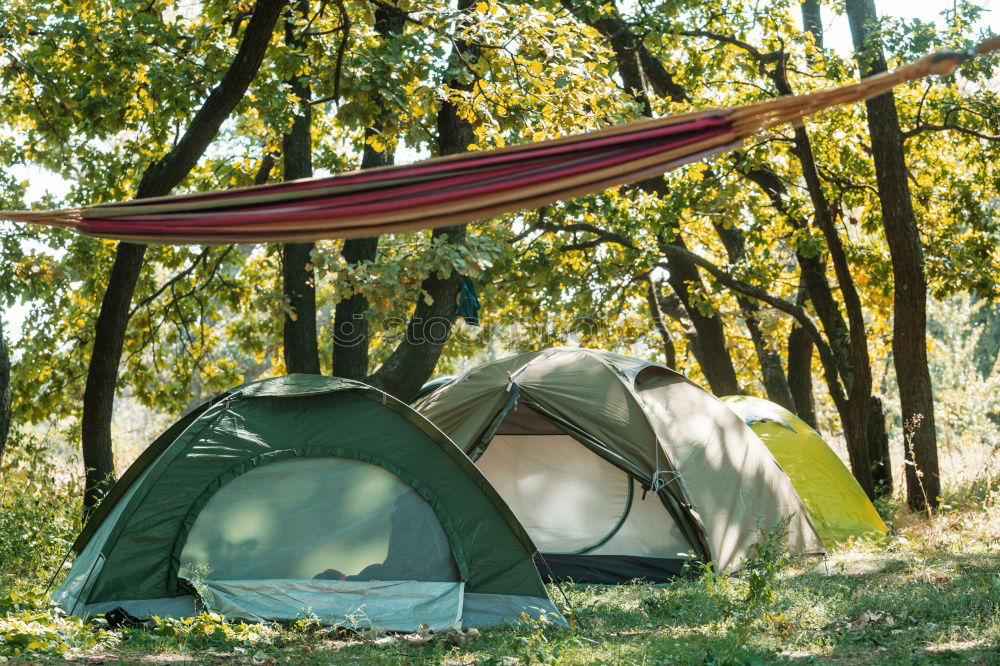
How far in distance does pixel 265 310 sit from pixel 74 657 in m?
4.25

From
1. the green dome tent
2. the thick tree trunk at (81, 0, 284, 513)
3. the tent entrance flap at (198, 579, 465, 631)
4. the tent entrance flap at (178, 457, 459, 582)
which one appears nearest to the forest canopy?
the thick tree trunk at (81, 0, 284, 513)

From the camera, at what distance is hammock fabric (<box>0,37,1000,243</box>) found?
3.04 m

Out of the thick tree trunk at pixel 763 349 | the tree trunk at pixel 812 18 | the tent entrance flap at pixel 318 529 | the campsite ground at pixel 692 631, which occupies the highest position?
the tree trunk at pixel 812 18

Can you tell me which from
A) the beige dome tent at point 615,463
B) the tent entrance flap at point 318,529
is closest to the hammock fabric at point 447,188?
the tent entrance flap at point 318,529

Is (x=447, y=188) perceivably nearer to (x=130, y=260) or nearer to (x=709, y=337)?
(x=130, y=260)

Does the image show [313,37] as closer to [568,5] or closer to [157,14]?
[157,14]

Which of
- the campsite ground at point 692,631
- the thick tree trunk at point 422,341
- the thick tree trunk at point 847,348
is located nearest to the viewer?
the campsite ground at point 692,631

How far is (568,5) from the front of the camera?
9.61 m

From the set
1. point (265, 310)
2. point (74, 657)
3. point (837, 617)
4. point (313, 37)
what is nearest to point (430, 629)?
point (74, 657)

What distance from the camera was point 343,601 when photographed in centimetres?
484

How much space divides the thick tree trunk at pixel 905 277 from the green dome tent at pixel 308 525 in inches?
181

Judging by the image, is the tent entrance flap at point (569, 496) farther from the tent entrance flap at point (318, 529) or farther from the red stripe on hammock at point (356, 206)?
the red stripe on hammock at point (356, 206)

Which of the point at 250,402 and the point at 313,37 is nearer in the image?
the point at 250,402

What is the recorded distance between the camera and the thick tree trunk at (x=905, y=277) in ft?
26.3
